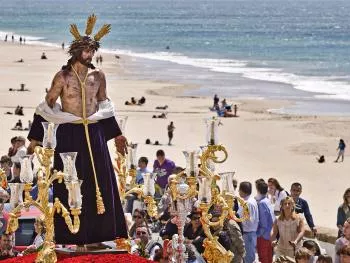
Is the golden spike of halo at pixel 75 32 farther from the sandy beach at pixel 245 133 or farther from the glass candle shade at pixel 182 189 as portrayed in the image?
the sandy beach at pixel 245 133

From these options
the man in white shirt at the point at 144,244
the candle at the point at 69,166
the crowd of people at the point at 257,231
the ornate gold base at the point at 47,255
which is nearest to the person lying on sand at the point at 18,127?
the crowd of people at the point at 257,231

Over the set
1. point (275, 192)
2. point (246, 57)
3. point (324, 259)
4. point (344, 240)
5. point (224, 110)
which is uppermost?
point (246, 57)

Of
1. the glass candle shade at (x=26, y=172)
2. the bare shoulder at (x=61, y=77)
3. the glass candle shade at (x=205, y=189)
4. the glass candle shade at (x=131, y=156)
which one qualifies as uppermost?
the bare shoulder at (x=61, y=77)

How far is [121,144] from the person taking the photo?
10539 mm

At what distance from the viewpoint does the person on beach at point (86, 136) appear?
995 cm

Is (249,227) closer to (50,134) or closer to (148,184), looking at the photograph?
(148,184)

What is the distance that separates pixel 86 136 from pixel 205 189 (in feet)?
4.93

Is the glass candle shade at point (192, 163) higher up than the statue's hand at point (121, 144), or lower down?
lower down

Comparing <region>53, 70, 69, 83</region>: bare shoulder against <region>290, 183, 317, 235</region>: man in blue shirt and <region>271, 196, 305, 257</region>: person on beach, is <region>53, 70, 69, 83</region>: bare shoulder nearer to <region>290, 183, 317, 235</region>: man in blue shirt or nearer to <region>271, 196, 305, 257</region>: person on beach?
<region>271, 196, 305, 257</region>: person on beach

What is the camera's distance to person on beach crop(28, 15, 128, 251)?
9945mm

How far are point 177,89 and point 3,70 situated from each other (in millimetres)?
15215

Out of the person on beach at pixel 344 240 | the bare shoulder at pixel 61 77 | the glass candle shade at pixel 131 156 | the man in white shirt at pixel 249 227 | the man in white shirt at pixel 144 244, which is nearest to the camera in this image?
the bare shoulder at pixel 61 77

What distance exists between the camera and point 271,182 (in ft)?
55.4

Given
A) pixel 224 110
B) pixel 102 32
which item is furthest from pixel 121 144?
pixel 224 110
